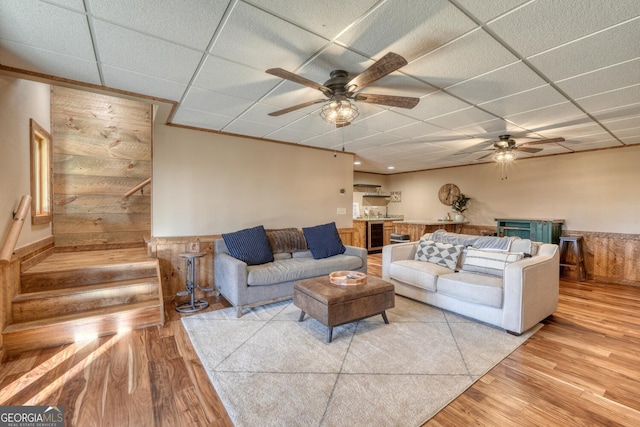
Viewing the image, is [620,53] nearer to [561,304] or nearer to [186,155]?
[561,304]

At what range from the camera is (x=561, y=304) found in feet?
12.5

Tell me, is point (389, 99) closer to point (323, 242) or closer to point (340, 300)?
point (340, 300)

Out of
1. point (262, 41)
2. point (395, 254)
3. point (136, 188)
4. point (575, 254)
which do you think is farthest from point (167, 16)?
point (575, 254)

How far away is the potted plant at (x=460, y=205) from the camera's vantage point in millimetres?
7098

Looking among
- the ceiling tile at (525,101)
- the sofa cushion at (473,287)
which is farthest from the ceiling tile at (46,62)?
the sofa cushion at (473,287)

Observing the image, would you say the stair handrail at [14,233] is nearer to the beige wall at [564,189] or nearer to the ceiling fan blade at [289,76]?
the ceiling fan blade at [289,76]

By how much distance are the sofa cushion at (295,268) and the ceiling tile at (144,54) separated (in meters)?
2.23

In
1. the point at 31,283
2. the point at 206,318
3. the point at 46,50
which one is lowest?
the point at 206,318

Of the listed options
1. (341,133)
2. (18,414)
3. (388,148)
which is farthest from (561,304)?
(18,414)

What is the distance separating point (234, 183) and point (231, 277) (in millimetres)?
1708

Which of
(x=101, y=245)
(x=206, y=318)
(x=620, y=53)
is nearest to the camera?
(x=620, y=53)

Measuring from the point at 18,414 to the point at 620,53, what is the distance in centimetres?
467

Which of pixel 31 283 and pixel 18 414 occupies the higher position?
pixel 31 283

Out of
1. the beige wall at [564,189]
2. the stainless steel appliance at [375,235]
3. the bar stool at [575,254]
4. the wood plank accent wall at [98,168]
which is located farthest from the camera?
the stainless steel appliance at [375,235]
